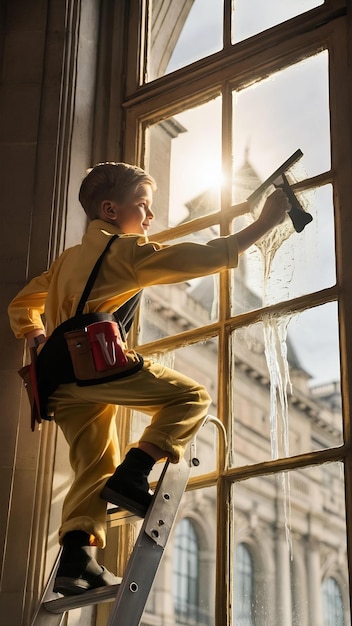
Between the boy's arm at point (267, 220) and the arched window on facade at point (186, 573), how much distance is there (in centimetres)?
65

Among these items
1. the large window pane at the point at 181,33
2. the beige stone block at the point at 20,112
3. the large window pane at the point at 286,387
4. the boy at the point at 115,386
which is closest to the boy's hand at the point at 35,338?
the boy at the point at 115,386

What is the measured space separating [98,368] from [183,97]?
1123 mm

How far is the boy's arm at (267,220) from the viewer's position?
2.34 meters

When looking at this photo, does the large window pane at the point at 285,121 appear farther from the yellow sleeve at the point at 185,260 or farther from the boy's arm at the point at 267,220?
the yellow sleeve at the point at 185,260

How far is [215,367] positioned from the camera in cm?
264

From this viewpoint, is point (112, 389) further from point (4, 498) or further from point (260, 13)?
point (260, 13)

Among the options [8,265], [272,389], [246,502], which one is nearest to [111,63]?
[8,265]

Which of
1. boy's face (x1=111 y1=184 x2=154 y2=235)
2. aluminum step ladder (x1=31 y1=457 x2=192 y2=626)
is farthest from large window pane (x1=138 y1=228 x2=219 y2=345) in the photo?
aluminum step ladder (x1=31 y1=457 x2=192 y2=626)

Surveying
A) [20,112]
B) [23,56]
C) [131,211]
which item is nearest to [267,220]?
[131,211]

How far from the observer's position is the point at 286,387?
2502mm

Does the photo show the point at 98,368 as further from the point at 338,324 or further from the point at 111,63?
the point at 111,63

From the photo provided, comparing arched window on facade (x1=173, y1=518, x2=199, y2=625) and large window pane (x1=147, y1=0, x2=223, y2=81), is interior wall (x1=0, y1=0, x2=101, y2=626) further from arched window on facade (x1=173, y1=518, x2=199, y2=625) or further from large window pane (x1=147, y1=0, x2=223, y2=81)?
arched window on facade (x1=173, y1=518, x2=199, y2=625)

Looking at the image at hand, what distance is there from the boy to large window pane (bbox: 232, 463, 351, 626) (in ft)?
0.92

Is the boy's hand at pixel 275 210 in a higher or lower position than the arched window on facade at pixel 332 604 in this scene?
higher
